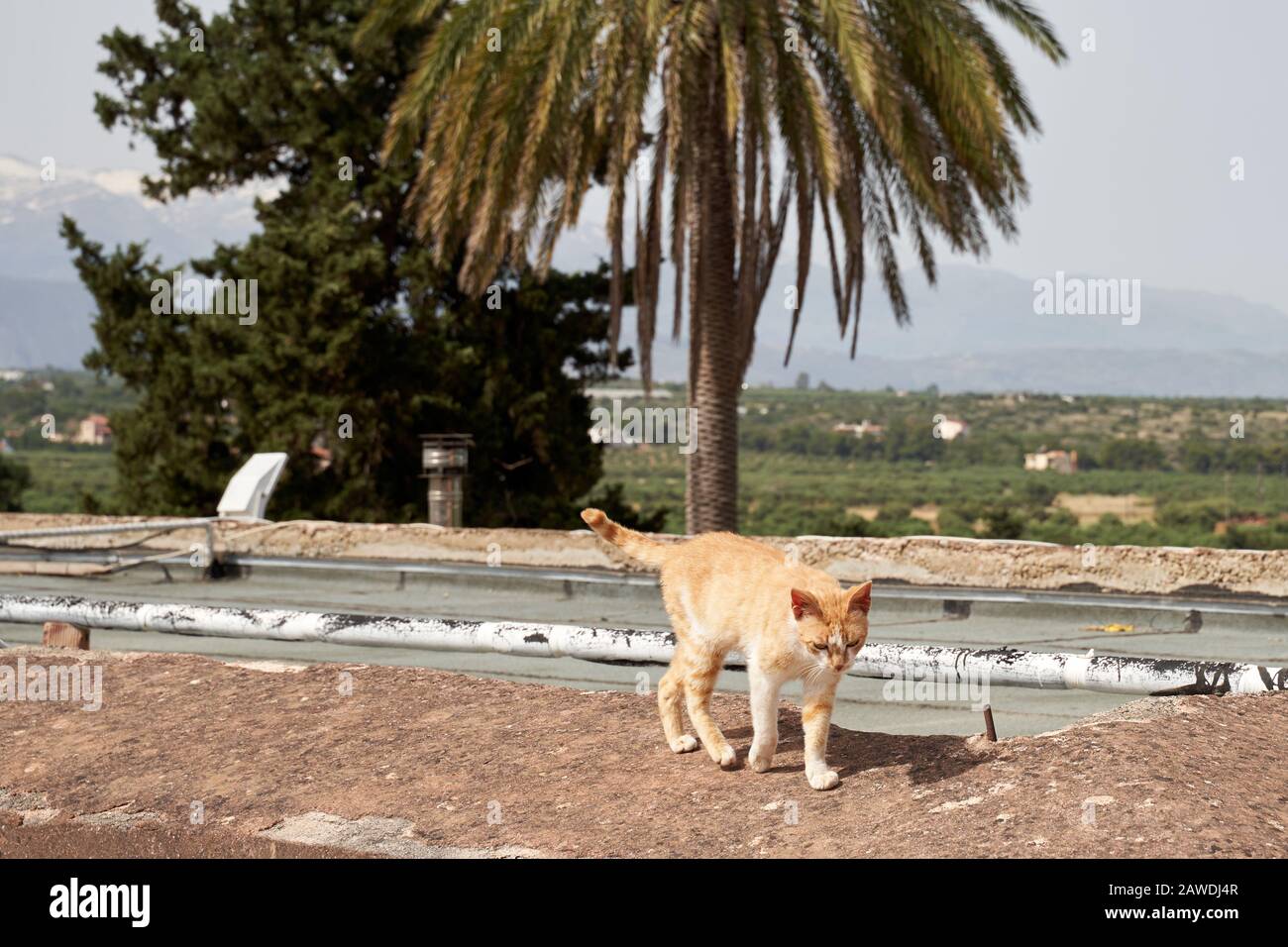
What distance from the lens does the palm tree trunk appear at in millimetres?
18359

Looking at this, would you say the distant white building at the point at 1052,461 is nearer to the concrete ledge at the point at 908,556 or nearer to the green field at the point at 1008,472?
the green field at the point at 1008,472

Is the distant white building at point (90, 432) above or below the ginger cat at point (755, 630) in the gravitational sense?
above

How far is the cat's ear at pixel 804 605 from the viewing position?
5.03 meters

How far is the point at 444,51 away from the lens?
60.6 ft

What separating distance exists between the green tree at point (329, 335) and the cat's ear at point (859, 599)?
20314mm

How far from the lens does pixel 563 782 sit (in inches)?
221

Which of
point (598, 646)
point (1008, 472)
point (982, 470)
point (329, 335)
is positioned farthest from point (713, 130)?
point (982, 470)

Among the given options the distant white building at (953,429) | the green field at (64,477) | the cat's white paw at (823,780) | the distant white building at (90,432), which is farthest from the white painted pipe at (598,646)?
the distant white building at (953,429)

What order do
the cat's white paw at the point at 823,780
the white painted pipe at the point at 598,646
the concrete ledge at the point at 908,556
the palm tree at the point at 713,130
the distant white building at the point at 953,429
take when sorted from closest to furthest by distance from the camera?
the cat's white paw at the point at 823,780, the white painted pipe at the point at 598,646, the concrete ledge at the point at 908,556, the palm tree at the point at 713,130, the distant white building at the point at 953,429

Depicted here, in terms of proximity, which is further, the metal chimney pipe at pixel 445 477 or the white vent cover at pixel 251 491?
the metal chimney pipe at pixel 445 477

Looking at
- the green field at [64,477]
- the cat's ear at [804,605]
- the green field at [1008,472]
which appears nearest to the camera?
the cat's ear at [804,605]

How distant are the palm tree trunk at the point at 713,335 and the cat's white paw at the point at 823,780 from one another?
43.1ft
